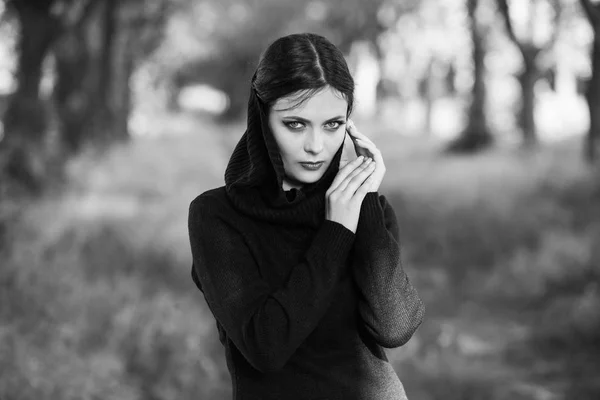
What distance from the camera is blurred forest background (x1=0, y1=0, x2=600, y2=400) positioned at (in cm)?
523

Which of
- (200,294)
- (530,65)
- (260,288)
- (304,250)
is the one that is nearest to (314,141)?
(304,250)

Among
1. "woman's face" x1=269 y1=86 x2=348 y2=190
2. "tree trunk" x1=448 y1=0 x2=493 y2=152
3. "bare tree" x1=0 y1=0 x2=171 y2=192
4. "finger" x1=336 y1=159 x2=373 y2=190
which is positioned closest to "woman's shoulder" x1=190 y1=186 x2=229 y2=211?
"woman's face" x1=269 y1=86 x2=348 y2=190

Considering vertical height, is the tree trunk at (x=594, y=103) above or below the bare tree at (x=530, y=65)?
below

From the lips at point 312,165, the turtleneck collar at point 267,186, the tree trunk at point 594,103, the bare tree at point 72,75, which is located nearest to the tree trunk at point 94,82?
the bare tree at point 72,75

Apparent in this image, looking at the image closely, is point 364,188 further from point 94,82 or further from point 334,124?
point 94,82

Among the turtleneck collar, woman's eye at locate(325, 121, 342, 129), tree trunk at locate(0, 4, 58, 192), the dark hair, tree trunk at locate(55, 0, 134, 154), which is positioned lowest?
the turtleneck collar

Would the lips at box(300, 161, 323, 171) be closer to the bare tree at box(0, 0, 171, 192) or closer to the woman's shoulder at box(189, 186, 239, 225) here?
the woman's shoulder at box(189, 186, 239, 225)

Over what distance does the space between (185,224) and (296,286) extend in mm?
6913

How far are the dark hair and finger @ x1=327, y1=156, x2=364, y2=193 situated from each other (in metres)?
0.18

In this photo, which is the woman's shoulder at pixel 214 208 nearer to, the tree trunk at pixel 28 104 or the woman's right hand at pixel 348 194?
the woman's right hand at pixel 348 194

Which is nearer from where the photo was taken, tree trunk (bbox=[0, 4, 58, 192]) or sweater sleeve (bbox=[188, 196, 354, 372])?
sweater sleeve (bbox=[188, 196, 354, 372])

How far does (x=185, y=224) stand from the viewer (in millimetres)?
8586

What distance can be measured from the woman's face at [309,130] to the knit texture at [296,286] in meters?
0.03

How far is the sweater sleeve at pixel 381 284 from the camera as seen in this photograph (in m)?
1.87
